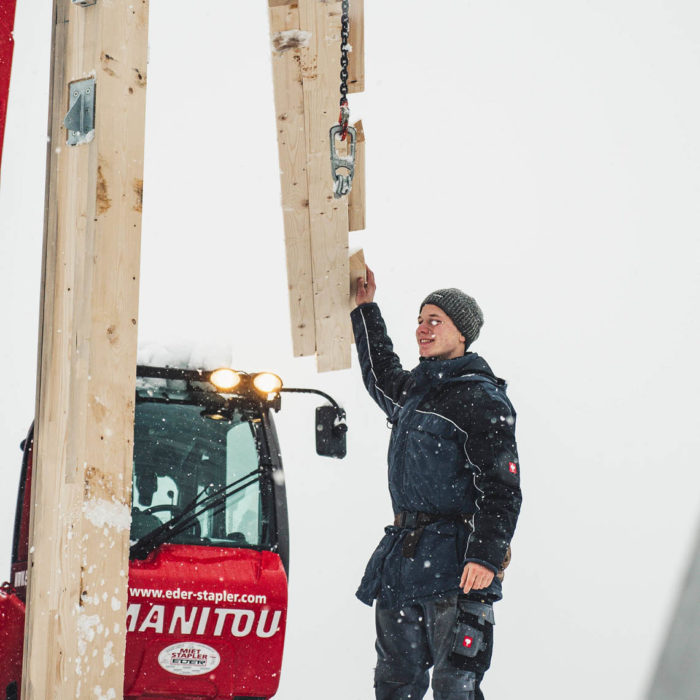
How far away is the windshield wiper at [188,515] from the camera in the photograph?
11.5ft

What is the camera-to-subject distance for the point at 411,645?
285 cm

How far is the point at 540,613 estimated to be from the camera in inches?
805

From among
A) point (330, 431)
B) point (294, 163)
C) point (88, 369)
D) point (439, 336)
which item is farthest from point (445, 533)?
point (294, 163)

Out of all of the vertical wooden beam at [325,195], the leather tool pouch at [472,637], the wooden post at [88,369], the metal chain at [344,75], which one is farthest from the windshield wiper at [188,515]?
the metal chain at [344,75]

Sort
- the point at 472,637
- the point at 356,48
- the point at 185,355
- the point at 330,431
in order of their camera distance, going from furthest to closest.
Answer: the point at 185,355 < the point at 330,431 < the point at 356,48 < the point at 472,637

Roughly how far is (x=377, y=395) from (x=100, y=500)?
1677 mm

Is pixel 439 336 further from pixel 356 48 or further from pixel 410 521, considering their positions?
pixel 356 48

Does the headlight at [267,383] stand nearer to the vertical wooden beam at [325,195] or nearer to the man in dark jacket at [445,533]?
the vertical wooden beam at [325,195]

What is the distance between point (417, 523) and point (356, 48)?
5.85 ft

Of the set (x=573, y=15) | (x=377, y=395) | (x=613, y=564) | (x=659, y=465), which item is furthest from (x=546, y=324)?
(x=573, y=15)

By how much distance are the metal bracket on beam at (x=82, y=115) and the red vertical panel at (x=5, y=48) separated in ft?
0.54

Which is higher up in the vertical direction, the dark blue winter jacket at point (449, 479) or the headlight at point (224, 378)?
the headlight at point (224, 378)

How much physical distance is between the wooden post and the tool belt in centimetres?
115

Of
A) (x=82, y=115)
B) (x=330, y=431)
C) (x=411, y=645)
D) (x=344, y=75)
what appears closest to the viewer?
(x=82, y=115)
